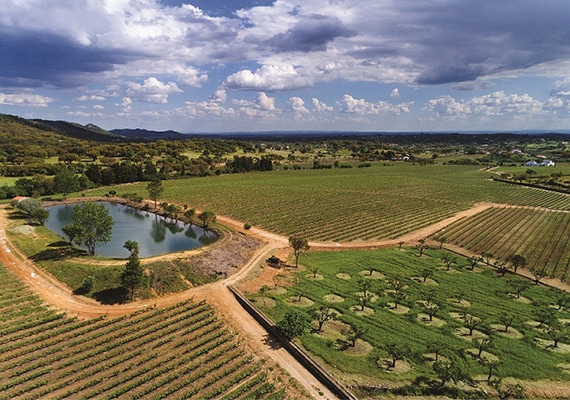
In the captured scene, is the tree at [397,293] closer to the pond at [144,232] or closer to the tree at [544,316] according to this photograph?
the tree at [544,316]

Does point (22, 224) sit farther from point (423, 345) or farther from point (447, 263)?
point (447, 263)

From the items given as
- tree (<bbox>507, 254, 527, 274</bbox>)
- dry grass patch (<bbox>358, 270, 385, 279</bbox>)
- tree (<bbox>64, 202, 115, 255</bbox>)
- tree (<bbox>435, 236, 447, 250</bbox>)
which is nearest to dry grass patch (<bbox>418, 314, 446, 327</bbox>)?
dry grass patch (<bbox>358, 270, 385, 279</bbox>)

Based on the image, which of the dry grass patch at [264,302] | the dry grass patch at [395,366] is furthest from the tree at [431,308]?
the dry grass patch at [264,302]

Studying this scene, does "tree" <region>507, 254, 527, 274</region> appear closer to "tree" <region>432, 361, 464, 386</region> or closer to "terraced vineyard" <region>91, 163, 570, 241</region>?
"terraced vineyard" <region>91, 163, 570, 241</region>

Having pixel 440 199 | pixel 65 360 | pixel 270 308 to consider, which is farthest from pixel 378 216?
pixel 65 360

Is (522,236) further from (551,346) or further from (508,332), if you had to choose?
(551,346)

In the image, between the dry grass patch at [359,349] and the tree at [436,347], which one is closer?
the tree at [436,347]
